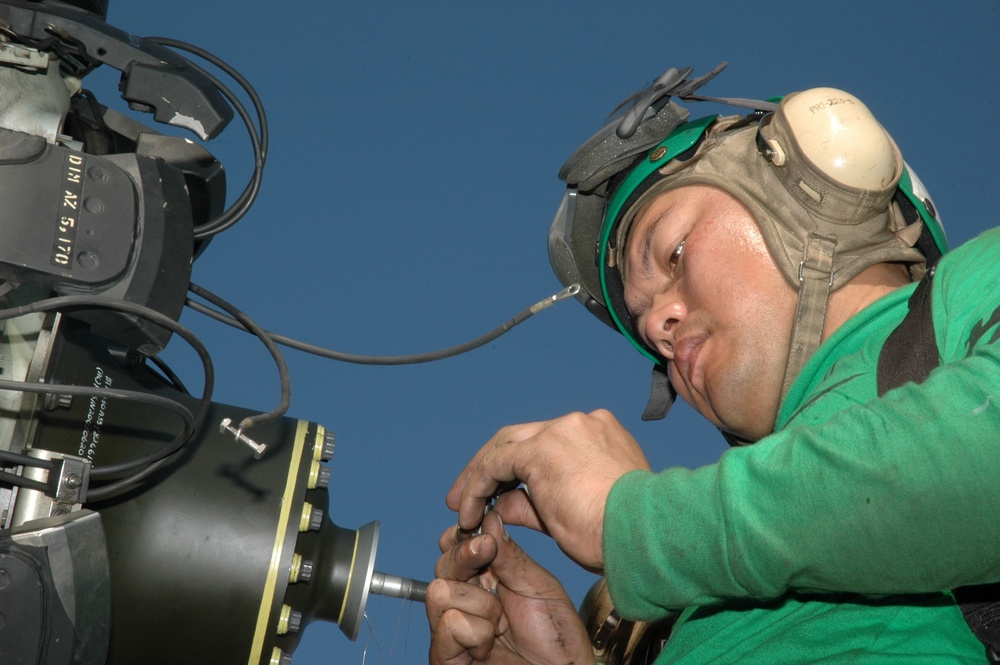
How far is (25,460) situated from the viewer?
3.46 ft

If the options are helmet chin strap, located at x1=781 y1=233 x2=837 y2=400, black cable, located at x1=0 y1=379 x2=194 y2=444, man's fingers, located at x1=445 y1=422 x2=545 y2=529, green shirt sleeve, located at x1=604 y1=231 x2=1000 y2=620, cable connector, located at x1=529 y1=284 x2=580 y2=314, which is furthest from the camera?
cable connector, located at x1=529 y1=284 x2=580 y2=314

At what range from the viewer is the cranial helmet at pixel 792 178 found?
1.27 metres

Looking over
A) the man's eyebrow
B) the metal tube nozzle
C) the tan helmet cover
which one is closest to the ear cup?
the tan helmet cover

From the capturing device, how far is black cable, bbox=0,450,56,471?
1.05 m

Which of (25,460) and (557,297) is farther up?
(557,297)

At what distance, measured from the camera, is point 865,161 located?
126 centimetres

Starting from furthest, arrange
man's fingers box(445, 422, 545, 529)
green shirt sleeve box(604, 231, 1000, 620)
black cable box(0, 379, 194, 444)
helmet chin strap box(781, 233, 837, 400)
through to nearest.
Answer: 1. helmet chin strap box(781, 233, 837, 400)
2. man's fingers box(445, 422, 545, 529)
3. black cable box(0, 379, 194, 444)
4. green shirt sleeve box(604, 231, 1000, 620)

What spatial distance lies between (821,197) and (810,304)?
0.13 m

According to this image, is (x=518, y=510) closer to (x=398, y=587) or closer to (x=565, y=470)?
(x=398, y=587)

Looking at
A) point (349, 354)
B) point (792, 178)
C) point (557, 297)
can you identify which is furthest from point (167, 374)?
point (792, 178)

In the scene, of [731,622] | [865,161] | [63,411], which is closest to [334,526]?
[63,411]

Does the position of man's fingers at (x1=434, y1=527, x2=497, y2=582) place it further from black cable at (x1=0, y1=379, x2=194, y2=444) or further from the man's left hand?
black cable at (x1=0, y1=379, x2=194, y2=444)

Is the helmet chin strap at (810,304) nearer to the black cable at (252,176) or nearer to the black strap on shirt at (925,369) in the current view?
the black strap on shirt at (925,369)

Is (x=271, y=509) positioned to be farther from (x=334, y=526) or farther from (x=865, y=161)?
(x=865, y=161)
